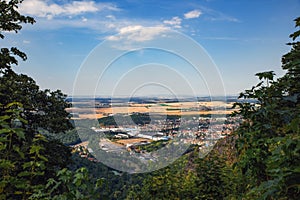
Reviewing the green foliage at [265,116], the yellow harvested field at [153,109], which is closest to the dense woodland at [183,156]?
the green foliage at [265,116]

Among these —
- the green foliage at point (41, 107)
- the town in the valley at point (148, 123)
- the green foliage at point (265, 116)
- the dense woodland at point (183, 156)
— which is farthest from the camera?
the green foliage at point (41, 107)

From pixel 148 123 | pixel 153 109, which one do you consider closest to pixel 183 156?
pixel 148 123

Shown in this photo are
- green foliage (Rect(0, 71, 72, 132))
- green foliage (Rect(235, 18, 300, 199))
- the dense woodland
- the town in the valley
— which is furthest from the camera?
green foliage (Rect(0, 71, 72, 132))

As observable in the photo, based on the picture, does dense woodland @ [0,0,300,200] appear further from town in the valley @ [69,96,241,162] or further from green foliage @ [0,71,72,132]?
town in the valley @ [69,96,241,162]

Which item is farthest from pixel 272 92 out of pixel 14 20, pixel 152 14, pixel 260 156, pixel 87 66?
pixel 152 14

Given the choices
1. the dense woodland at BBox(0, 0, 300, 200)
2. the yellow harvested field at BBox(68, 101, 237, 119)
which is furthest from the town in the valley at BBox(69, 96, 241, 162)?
the dense woodland at BBox(0, 0, 300, 200)

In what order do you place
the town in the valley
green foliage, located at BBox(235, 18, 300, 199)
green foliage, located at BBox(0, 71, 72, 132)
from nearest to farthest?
green foliage, located at BBox(235, 18, 300, 199) → the town in the valley → green foliage, located at BBox(0, 71, 72, 132)

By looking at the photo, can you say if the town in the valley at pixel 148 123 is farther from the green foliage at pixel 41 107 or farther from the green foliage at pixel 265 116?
the green foliage at pixel 265 116

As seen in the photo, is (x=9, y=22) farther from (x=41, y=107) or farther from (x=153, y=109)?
(x=153, y=109)

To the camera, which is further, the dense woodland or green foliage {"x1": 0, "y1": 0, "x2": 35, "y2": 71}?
green foliage {"x1": 0, "y1": 0, "x2": 35, "y2": 71}
